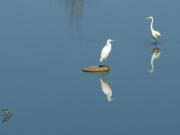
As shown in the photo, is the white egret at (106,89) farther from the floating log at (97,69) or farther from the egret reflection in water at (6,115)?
the egret reflection in water at (6,115)

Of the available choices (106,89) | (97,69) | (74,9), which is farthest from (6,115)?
(74,9)

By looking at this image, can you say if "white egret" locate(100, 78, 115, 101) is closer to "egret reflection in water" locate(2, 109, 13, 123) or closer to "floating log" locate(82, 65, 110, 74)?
"floating log" locate(82, 65, 110, 74)

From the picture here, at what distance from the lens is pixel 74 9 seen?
2569 centimetres

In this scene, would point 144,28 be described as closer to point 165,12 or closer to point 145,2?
point 165,12

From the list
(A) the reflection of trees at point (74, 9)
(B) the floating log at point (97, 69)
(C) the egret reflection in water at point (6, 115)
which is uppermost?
(A) the reflection of trees at point (74, 9)

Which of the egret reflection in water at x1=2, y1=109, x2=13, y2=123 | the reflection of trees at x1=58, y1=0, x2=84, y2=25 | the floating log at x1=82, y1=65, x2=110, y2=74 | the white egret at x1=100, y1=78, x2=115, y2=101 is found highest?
the reflection of trees at x1=58, y1=0, x2=84, y2=25

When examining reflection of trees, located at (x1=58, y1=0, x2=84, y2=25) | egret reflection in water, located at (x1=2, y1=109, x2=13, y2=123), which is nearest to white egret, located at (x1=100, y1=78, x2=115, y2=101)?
egret reflection in water, located at (x1=2, y1=109, x2=13, y2=123)

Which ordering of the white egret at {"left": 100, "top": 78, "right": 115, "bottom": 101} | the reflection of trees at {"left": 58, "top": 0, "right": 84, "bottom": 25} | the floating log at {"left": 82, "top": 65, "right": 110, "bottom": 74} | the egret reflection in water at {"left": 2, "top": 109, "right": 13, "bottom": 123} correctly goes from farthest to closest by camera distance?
the reflection of trees at {"left": 58, "top": 0, "right": 84, "bottom": 25}, the floating log at {"left": 82, "top": 65, "right": 110, "bottom": 74}, the white egret at {"left": 100, "top": 78, "right": 115, "bottom": 101}, the egret reflection in water at {"left": 2, "top": 109, "right": 13, "bottom": 123}

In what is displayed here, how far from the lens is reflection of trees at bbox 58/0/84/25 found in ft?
76.7

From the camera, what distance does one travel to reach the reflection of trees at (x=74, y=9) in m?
23.4

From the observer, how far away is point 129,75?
52.7 ft

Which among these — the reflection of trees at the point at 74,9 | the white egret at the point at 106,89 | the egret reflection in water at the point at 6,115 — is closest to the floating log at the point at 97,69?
the white egret at the point at 106,89

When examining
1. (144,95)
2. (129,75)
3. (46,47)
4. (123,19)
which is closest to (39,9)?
(123,19)

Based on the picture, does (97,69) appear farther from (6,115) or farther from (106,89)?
(6,115)
